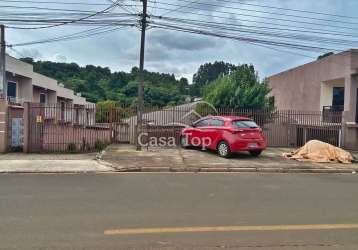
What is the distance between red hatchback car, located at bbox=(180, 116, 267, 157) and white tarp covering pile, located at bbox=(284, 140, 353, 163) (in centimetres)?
162

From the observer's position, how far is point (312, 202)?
8555 mm

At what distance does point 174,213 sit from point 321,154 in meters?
11.2

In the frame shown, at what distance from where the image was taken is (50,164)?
14.0 meters

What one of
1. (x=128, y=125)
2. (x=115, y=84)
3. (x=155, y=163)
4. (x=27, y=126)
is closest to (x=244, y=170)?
(x=155, y=163)

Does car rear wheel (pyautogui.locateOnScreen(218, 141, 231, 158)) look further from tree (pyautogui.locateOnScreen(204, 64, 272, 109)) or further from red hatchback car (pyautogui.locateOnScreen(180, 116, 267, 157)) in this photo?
tree (pyautogui.locateOnScreen(204, 64, 272, 109))

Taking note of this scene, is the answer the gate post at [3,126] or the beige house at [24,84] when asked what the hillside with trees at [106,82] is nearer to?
the beige house at [24,84]

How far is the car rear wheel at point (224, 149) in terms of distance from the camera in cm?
1645

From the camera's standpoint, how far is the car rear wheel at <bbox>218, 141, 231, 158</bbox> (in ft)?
54.0

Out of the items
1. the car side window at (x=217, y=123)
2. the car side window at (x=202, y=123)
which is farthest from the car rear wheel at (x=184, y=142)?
the car side window at (x=217, y=123)

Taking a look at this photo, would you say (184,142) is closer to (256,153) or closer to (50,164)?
(256,153)

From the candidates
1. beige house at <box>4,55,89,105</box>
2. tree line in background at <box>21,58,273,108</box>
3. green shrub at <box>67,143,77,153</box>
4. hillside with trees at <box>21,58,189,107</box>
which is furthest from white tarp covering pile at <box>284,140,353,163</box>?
hillside with trees at <box>21,58,189,107</box>

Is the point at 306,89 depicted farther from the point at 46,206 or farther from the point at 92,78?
the point at 92,78

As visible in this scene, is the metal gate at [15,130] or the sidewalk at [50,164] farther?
the metal gate at [15,130]

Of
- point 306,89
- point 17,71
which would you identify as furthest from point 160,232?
point 17,71
